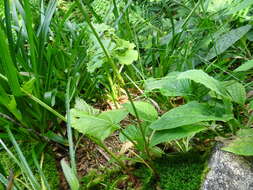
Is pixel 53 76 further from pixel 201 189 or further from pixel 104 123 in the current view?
pixel 201 189

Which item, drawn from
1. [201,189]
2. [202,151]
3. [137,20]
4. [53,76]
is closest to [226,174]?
[201,189]

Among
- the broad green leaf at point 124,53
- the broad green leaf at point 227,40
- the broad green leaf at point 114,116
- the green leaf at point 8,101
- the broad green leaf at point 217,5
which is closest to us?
the broad green leaf at point 124,53

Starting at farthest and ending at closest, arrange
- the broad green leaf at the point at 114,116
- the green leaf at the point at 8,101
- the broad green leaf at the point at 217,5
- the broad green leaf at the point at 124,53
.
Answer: the broad green leaf at the point at 217,5 → the green leaf at the point at 8,101 → the broad green leaf at the point at 114,116 → the broad green leaf at the point at 124,53

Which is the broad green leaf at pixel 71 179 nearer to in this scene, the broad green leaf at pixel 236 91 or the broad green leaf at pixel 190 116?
the broad green leaf at pixel 190 116

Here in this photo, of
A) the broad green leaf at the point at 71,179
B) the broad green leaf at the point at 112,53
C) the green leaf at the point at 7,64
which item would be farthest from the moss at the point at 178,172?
the green leaf at the point at 7,64

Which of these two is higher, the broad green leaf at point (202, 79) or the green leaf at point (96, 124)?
the broad green leaf at point (202, 79)

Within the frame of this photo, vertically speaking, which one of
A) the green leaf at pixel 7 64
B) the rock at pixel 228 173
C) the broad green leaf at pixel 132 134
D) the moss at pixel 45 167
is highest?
the green leaf at pixel 7 64

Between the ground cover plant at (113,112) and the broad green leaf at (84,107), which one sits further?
the broad green leaf at (84,107)

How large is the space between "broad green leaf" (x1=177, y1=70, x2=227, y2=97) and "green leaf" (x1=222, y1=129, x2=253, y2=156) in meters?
0.11

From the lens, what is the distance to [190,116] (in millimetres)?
828

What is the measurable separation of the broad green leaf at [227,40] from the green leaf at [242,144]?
53 cm

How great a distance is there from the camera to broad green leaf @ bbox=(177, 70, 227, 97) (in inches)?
31.3

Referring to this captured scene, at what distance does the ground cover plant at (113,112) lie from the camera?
82cm

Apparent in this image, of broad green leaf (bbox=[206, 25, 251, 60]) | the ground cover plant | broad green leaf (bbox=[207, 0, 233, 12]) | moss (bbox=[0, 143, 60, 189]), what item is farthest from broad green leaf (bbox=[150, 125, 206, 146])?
broad green leaf (bbox=[207, 0, 233, 12])
